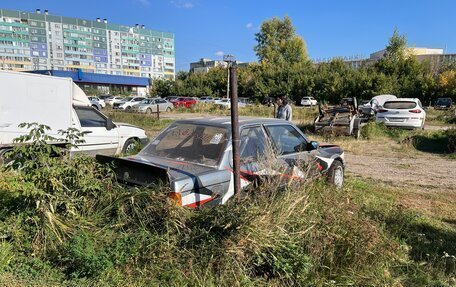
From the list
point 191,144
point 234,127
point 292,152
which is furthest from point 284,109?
point 234,127

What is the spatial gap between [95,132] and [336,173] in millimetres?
5571

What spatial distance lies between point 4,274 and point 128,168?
144cm

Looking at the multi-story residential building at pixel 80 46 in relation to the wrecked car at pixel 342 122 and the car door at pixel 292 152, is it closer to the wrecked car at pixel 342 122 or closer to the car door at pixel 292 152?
the wrecked car at pixel 342 122

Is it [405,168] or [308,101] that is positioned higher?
[308,101]

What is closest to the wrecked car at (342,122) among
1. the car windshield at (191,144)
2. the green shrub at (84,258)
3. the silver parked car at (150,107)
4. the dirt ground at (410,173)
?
the dirt ground at (410,173)

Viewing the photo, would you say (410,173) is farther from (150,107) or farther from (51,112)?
(150,107)

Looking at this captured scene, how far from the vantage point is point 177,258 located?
3045mm

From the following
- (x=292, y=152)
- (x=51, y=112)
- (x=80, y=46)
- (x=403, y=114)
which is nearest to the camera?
(x=292, y=152)

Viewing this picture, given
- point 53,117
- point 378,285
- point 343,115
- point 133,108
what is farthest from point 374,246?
point 133,108

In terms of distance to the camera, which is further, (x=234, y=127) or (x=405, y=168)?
(x=405, y=168)

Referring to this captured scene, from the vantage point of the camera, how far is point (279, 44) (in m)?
74.0

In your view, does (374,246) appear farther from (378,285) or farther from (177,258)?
(177,258)

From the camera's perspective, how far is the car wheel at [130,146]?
9308mm

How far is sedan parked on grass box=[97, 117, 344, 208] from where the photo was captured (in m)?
3.60
